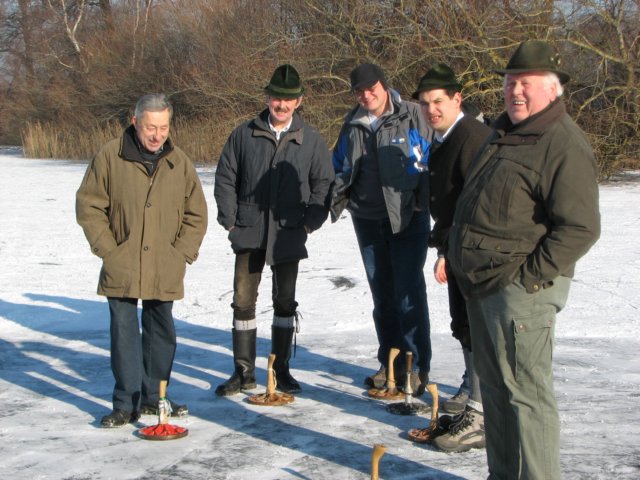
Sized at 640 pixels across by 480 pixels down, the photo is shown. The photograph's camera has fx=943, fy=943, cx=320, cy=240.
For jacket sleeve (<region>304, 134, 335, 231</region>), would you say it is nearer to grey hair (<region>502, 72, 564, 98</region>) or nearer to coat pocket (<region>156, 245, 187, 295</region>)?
coat pocket (<region>156, 245, 187, 295</region>)

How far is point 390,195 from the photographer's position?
5090 millimetres

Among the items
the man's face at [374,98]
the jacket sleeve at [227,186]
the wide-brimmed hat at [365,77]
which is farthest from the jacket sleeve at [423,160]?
the jacket sleeve at [227,186]

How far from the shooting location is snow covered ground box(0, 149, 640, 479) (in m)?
4.14

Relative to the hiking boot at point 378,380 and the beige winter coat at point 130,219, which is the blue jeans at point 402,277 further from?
the beige winter coat at point 130,219

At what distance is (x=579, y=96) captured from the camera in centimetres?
1730

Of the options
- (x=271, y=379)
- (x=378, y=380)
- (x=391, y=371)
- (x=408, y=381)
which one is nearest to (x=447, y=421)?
(x=408, y=381)

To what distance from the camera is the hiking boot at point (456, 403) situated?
4883 mm

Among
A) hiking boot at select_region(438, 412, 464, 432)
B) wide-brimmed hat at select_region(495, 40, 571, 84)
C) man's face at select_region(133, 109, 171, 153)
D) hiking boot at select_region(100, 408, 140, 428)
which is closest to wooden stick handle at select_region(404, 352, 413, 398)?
hiking boot at select_region(438, 412, 464, 432)

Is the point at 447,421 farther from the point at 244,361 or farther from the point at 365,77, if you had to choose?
the point at 365,77

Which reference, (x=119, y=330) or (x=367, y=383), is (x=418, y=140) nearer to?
(x=367, y=383)

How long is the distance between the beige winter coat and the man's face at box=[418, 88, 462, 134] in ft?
4.38

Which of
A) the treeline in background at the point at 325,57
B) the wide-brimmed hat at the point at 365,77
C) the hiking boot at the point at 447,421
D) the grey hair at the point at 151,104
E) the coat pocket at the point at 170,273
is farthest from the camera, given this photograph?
the treeline in background at the point at 325,57

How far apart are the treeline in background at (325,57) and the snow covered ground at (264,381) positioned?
6.96m

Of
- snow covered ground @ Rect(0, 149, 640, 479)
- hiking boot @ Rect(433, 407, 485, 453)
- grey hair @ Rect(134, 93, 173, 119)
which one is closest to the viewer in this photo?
snow covered ground @ Rect(0, 149, 640, 479)
